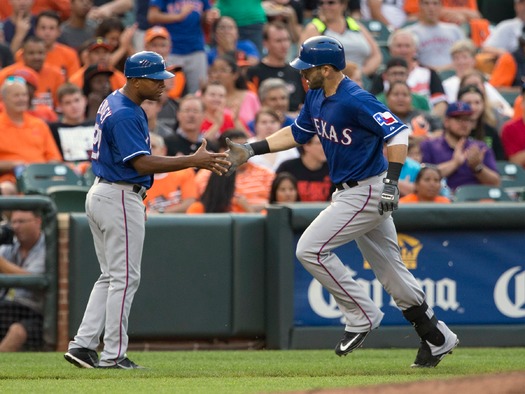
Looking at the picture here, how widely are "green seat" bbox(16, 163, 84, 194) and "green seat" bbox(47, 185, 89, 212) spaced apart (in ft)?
1.44

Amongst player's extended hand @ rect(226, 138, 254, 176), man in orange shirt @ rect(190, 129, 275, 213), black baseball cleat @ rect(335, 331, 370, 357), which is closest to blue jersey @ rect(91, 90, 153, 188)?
player's extended hand @ rect(226, 138, 254, 176)

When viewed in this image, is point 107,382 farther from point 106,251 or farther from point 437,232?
point 437,232

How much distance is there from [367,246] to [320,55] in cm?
137

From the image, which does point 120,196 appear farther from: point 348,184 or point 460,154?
point 460,154

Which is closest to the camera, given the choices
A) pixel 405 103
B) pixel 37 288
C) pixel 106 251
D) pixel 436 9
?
pixel 106 251

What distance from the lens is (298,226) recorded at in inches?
391

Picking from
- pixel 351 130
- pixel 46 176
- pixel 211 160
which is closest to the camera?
pixel 211 160

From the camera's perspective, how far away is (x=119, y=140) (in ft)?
24.3

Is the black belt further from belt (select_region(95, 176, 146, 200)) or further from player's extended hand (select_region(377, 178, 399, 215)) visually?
belt (select_region(95, 176, 146, 200))

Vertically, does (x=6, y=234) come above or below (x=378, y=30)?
below

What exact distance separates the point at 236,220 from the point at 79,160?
2689mm

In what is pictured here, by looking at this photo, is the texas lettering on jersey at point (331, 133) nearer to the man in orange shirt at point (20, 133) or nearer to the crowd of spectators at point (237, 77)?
the crowd of spectators at point (237, 77)

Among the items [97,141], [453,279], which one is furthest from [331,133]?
[453,279]

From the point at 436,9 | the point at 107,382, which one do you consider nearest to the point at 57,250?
the point at 107,382
